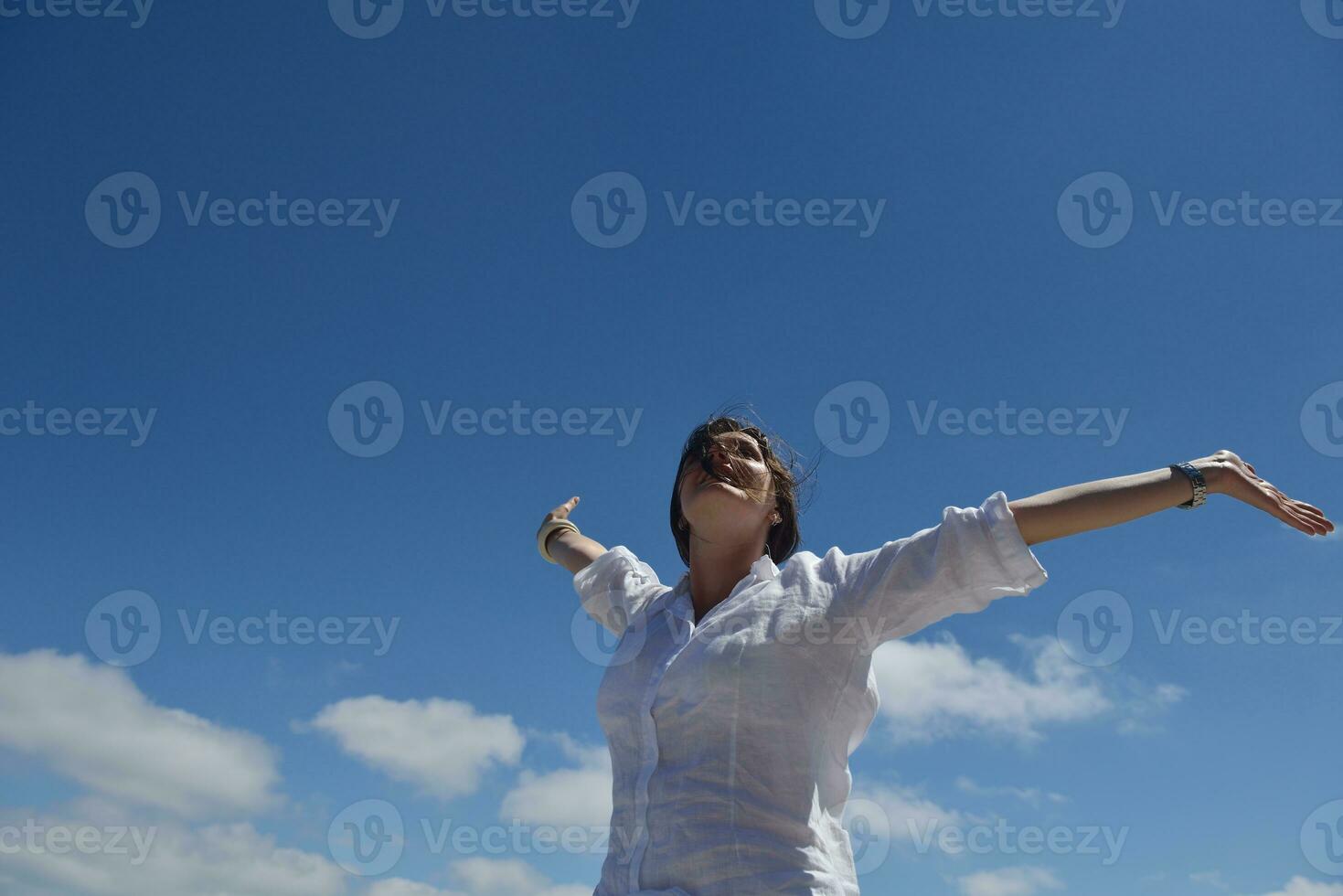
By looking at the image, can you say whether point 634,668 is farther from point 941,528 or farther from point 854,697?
point 941,528

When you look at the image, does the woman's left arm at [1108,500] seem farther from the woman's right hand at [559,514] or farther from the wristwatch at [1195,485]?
the woman's right hand at [559,514]

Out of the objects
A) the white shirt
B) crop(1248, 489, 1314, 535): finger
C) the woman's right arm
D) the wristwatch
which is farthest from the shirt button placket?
crop(1248, 489, 1314, 535): finger

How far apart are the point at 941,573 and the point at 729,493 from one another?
925 millimetres

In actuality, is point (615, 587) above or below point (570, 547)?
below

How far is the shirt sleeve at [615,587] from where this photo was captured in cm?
366

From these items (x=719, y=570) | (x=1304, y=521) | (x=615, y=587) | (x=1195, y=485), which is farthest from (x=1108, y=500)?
(x=615, y=587)

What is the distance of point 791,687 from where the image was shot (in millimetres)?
2770

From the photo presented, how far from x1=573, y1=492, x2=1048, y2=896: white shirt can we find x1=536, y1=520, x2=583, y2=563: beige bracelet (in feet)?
4.54

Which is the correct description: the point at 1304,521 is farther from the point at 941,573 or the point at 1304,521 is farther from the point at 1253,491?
the point at 941,573

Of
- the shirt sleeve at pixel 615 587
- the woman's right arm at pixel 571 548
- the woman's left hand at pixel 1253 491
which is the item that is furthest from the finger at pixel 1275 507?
the woman's right arm at pixel 571 548

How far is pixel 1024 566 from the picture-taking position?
2559mm

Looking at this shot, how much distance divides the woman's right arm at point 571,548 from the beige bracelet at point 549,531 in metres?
0.02

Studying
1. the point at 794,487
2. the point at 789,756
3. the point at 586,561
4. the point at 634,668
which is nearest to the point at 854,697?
the point at 789,756

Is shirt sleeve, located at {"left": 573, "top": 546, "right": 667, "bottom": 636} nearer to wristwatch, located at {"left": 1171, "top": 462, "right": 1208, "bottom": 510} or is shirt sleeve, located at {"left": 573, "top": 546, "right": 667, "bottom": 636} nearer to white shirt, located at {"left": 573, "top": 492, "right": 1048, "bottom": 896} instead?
white shirt, located at {"left": 573, "top": 492, "right": 1048, "bottom": 896}
